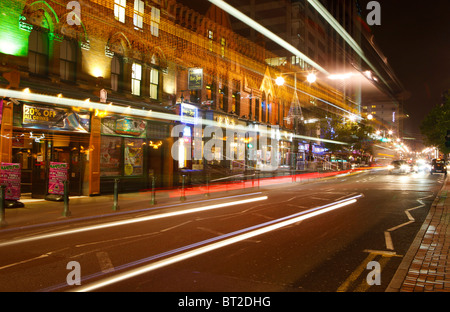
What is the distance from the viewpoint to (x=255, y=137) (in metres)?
34.4

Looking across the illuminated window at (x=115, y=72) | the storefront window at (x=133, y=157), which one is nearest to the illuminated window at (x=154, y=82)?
the illuminated window at (x=115, y=72)

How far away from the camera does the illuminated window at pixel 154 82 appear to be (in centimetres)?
2089

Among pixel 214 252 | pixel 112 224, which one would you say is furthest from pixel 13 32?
pixel 214 252

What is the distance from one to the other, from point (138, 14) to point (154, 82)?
414 cm

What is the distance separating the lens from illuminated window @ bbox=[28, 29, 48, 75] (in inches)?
570

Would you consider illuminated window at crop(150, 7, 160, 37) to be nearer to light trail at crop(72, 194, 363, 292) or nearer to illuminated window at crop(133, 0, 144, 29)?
illuminated window at crop(133, 0, 144, 29)

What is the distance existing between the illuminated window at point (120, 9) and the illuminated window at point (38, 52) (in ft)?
14.9

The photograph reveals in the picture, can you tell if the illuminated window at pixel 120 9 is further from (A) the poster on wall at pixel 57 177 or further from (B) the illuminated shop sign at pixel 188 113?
(A) the poster on wall at pixel 57 177

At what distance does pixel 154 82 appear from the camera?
21.1 meters

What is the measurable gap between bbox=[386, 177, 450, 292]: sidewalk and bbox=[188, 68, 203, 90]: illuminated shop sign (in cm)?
1658

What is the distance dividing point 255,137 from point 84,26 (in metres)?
21.3

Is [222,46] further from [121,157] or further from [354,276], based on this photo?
[354,276]

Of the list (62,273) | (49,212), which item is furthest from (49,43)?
(62,273)
